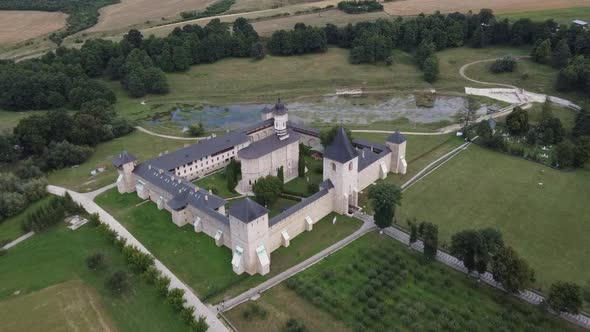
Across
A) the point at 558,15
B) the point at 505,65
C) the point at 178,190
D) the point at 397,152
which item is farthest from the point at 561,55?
the point at 178,190

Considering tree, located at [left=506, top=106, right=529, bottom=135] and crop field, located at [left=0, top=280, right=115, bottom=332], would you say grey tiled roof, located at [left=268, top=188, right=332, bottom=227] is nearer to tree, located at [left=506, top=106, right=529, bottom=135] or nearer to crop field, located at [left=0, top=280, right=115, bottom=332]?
crop field, located at [left=0, top=280, right=115, bottom=332]

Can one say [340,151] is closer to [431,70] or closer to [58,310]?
[58,310]

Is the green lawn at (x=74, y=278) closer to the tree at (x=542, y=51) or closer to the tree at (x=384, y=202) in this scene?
the tree at (x=384, y=202)

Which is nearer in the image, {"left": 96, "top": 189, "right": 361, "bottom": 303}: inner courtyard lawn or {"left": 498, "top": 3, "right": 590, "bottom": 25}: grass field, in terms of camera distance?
{"left": 96, "top": 189, "right": 361, "bottom": 303}: inner courtyard lawn

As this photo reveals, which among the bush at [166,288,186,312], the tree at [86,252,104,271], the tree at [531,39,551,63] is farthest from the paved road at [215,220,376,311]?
the tree at [531,39,551,63]

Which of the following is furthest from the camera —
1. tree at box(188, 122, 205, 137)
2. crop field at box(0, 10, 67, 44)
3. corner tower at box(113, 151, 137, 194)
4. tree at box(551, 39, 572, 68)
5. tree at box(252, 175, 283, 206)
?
crop field at box(0, 10, 67, 44)

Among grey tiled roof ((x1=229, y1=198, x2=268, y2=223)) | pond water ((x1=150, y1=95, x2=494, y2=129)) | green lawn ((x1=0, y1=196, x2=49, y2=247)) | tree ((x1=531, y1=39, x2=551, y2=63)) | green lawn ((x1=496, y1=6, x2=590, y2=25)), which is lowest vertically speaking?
green lawn ((x1=0, y1=196, x2=49, y2=247))

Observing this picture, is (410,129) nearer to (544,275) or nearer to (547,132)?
(547,132)

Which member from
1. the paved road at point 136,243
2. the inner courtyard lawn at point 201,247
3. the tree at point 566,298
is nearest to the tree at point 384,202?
the inner courtyard lawn at point 201,247
